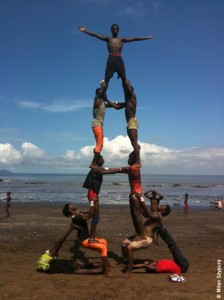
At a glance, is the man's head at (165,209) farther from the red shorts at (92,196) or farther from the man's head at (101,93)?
the man's head at (101,93)

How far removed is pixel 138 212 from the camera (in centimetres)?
1081

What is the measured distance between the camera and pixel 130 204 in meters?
11.0

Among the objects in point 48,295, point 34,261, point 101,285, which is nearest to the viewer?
point 48,295

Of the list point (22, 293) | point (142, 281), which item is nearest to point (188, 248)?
point (142, 281)

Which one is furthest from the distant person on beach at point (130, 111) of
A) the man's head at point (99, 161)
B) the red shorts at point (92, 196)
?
the red shorts at point (92, 196)

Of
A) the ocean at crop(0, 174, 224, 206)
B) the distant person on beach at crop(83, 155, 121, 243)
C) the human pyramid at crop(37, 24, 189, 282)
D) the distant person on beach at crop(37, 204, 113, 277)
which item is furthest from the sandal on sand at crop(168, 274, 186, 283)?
the ocean at crop(0, 174, 224, 206)

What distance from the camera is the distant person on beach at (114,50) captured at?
11477 mm

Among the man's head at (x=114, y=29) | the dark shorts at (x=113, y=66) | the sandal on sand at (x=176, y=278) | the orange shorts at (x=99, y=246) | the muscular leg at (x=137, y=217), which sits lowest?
the sandal on sand at (x=176, y=278)

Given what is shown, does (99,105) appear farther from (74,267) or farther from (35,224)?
(35,224)

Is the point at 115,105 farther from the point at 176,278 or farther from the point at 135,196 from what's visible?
the point at 176,278

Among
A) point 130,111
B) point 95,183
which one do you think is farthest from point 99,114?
point 95,183

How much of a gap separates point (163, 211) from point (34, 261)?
4472 mm

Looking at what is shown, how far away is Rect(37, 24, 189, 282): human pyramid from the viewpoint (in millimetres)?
9828

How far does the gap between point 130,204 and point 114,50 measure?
16.4 feet
